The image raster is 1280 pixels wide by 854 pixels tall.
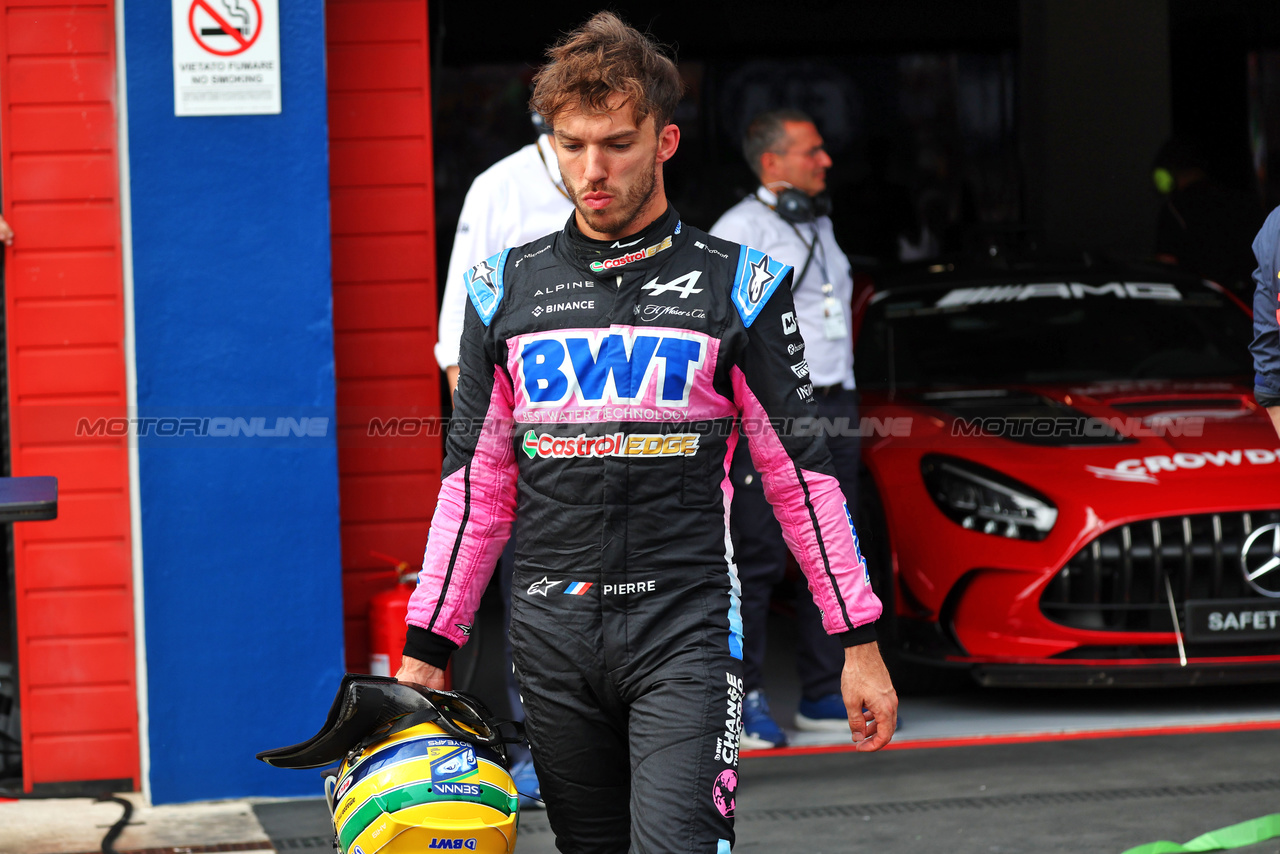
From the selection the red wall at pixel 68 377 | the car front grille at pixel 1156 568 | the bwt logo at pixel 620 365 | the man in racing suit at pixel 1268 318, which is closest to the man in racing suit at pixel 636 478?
the bwt logo at pixel 620 365

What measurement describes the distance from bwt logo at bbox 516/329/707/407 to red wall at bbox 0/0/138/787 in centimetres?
226

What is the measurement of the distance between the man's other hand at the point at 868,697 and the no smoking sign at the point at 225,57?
7.97ft

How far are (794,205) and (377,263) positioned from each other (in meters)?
1.31

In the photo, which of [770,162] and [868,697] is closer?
[868,697]

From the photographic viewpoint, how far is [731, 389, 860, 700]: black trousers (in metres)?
4.71

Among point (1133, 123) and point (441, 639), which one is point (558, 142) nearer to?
point (441, 639)

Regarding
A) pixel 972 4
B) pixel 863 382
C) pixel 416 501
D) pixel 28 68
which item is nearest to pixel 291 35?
pixel 28 68

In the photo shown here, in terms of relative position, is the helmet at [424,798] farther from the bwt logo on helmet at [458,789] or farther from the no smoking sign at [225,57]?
the no smoking sign at [225,57]

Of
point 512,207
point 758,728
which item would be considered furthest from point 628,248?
point 758,728

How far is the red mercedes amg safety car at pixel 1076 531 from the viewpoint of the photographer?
4660mm

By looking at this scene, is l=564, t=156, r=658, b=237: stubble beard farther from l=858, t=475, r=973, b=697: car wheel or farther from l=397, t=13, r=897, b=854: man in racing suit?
l=858, t=475, r=973, b=697: car wheel

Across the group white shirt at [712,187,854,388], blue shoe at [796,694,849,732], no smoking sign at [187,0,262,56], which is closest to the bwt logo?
no smoking sign at [187,0,262,56]

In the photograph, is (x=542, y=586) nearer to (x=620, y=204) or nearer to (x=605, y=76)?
(x=620, y=204)

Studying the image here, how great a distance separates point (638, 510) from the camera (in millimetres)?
2410
